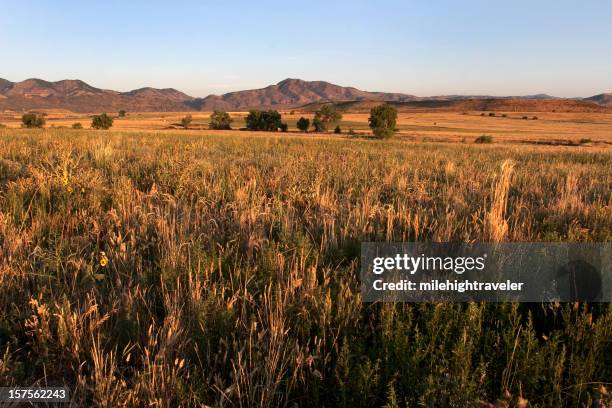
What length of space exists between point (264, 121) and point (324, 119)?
13.1 m

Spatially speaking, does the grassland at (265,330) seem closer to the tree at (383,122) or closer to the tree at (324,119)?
the tree at (383,122)

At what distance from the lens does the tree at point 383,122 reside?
6159cm

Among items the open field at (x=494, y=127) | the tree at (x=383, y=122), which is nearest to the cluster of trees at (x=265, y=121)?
the open field at (x=494, y=127)

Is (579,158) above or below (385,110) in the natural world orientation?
below

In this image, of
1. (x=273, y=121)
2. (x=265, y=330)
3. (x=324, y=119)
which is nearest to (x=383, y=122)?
(x=324, y=119)

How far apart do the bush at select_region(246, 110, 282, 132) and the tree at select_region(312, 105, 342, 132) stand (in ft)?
26.8

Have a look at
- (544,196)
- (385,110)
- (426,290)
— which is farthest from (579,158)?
(385,110)

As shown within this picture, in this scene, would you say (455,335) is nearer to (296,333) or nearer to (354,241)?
(296,333)

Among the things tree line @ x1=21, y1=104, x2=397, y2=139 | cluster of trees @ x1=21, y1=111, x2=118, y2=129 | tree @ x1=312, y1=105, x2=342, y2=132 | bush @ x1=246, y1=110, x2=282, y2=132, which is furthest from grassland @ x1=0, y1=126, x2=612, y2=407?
tree @ x1=312, y1=105, x2=342, y2=132

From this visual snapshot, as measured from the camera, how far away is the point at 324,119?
89.4 meters

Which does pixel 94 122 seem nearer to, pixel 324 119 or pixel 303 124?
pixel 303 124

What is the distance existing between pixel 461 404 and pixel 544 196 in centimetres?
526

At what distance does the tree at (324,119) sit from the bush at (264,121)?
8.18 m

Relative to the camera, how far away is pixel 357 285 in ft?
9.34
